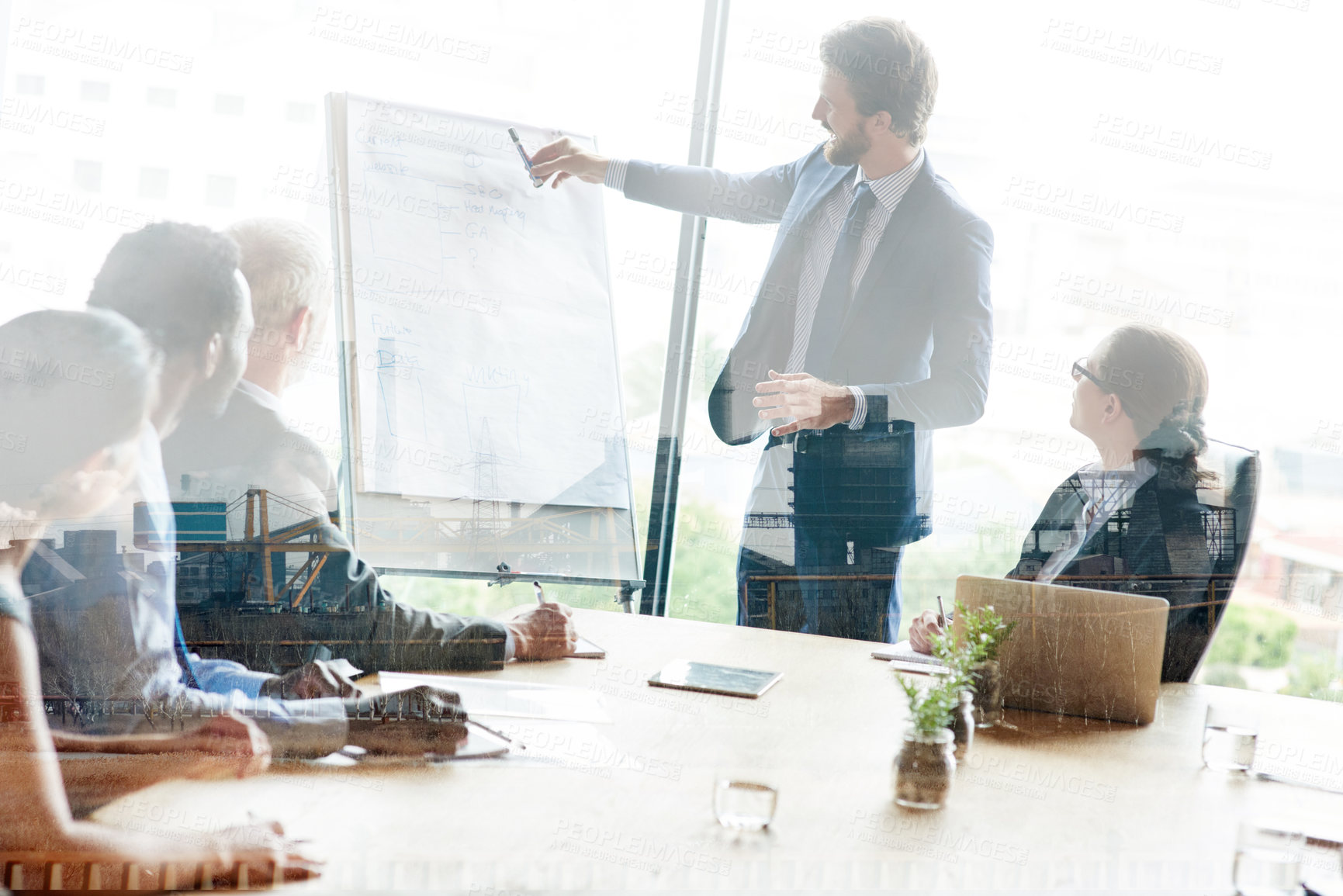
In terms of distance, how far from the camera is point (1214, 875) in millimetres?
873

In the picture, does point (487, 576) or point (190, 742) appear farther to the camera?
point (487, 576)

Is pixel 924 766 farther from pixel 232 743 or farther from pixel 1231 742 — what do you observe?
pixel 232 743

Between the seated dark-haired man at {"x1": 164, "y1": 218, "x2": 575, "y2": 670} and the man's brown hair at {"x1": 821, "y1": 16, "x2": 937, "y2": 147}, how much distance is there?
1209mm

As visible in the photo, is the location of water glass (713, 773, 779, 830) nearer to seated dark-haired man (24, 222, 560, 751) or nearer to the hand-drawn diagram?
seated dark-haired man (24, 222, 560, 751)

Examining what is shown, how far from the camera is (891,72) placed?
6.79 feet

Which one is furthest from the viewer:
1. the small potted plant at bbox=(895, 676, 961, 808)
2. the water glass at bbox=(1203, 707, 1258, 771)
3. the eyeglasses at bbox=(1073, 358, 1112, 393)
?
the eyeglasses at bbox=(1073, 358, 1112, 393)

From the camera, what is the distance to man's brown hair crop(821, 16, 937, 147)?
2062 mm

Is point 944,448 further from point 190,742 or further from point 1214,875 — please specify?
point 190,742

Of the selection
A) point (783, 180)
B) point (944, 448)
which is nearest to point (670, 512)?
point (944, 448)

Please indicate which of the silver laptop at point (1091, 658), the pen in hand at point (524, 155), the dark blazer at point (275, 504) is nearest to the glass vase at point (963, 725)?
the silver laptop at point (1091, 658)

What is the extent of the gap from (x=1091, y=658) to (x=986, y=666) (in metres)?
0.16

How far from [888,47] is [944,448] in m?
0.89

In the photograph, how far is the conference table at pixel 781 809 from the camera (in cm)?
85

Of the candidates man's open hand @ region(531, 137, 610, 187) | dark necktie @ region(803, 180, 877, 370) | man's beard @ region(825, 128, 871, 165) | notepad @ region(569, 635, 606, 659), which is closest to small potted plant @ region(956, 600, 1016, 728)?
notepad @ region(569, 635, 606, 659)
